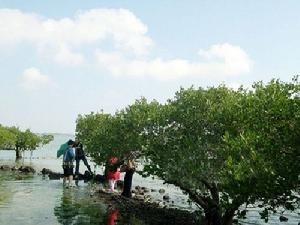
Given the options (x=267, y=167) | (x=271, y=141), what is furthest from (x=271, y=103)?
(x=267, y=167)

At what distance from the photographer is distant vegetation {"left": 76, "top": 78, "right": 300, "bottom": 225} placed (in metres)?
18.2

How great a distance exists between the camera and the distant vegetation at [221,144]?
59.6 feet

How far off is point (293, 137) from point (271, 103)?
13.9 feet

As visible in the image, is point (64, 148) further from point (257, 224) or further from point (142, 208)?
point (257, 224)

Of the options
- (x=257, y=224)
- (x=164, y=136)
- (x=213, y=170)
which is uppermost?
(x=164, y=136)

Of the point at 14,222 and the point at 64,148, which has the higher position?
the point at 64,148

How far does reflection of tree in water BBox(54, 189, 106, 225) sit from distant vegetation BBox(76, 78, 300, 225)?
458 cm

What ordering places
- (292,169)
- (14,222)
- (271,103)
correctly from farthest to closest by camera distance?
(14,222) < (271,103) < (292,169)

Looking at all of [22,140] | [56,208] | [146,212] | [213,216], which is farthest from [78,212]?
[22,140]

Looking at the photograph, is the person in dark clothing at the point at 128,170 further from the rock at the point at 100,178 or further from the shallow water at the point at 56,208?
the rock at the point at 100,178

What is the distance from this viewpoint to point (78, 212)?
30.7 metres

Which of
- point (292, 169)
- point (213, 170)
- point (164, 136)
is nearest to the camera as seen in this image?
point (292, 169)

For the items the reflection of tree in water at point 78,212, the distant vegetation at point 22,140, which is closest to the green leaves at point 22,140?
the distant vegetation at point 22,140

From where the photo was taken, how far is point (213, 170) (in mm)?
28797
